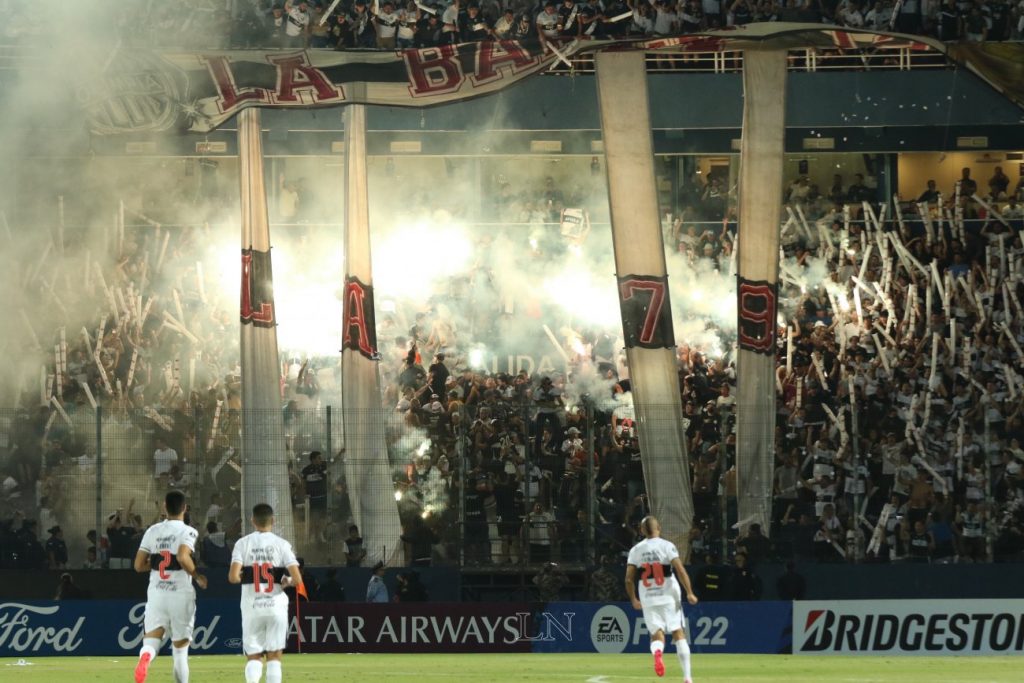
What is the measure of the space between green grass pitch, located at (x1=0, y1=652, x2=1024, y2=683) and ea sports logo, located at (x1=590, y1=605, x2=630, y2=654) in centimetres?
27

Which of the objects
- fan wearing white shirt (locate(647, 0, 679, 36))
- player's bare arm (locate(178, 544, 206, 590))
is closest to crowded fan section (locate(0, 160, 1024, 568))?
fan wearing white shirt (locate(647, 0, 679, 36))

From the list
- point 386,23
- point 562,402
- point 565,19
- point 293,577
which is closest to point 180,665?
point 293,577

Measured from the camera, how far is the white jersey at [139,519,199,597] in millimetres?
11867

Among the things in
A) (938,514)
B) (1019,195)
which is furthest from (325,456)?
(1019,195)

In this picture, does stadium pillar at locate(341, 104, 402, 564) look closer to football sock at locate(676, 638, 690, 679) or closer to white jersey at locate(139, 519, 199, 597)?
football sock at locate(676, 638, 690, 679)

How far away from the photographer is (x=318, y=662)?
18.1 meters

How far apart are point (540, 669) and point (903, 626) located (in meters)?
5.29

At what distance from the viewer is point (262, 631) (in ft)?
37.8

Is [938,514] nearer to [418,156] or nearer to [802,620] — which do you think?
[802,620]

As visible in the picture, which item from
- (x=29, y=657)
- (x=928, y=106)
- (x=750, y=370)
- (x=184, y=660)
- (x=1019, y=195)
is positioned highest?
(x=928, y=106)

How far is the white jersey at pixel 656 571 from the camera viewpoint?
14.0m

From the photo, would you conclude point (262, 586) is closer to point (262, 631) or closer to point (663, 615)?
point (262, 631)

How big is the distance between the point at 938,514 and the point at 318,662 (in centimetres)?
873

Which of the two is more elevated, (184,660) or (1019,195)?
(1019,195)
